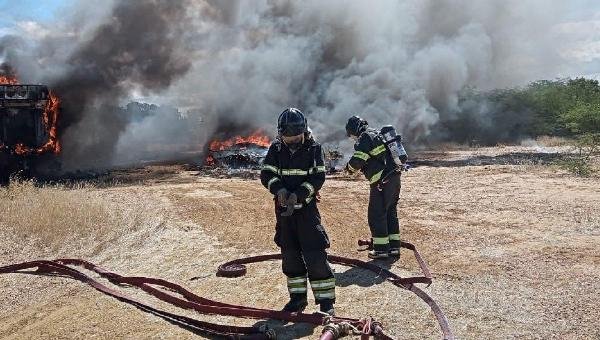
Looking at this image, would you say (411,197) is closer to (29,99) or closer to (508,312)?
(508,312)

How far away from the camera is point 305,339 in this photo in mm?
4129

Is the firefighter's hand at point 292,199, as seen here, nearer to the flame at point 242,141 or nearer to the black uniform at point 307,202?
the black uniform at point 307,202

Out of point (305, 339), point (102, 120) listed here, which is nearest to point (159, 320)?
point (305, 339)

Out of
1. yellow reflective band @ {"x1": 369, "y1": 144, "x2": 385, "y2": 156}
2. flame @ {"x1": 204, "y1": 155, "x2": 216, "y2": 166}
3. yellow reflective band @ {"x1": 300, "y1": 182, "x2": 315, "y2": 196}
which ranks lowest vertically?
flame @ {"x1": 204, "y1": 155, "x2": 216, "y2": 166}

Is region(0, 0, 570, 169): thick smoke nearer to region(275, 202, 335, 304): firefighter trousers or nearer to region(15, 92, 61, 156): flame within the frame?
region(15, 92, 61, 156): flame

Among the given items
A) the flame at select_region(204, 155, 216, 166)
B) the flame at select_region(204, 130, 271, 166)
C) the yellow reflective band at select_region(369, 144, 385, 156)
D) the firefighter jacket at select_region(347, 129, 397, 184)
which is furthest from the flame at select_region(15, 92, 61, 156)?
the yellow reflective band at select_region(369, 144, 385, 156)

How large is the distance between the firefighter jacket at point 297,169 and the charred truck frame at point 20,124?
11693mm

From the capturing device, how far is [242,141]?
20.9m

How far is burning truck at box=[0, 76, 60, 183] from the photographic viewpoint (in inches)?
543

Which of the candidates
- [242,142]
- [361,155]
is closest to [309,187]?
[361,155]

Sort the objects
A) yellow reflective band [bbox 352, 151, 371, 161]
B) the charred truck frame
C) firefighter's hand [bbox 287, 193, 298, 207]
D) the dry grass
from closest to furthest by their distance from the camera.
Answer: firefighter's hand [bbox 287, 193, 298, 207] < yellow reflective band [bbox 352, 151, 371, 161] < the dry grass < the charred truck frame

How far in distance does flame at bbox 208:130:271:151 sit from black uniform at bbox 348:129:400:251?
13.5 metres

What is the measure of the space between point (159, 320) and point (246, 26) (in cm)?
2273

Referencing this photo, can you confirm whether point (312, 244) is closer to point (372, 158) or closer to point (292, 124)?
point (292, 124)
